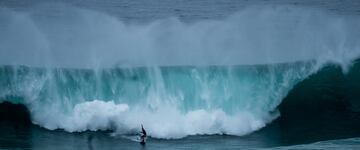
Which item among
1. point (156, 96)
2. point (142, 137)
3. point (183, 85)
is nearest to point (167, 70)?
point (183, 85)

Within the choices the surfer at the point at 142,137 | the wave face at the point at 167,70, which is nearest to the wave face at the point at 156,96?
the wave face at the point at 167,70

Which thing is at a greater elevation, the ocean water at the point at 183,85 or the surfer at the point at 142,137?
the ocean water at the point at 183,85

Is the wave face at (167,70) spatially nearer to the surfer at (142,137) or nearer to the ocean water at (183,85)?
the ocean water at (183,85)

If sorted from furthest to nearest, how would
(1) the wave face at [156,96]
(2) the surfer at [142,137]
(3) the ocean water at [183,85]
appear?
(1) the wave face at [156,96] < (3) the ocean water at [183,85] < (2) the surfer at [142,137]

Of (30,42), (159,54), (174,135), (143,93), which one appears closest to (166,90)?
(143,93)

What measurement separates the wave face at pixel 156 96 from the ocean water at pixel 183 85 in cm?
3

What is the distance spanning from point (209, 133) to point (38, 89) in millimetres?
5018

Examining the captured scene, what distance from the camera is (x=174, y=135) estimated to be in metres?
13.4

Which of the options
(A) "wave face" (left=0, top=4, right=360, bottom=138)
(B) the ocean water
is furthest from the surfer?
(A) "wave face" (left=0, top=4, right=360, bottom=138)

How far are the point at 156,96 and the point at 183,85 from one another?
3.10ft

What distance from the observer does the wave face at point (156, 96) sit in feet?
45.8

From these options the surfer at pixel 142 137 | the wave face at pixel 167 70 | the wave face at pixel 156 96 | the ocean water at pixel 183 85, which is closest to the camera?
the surfer at pixel 142 137

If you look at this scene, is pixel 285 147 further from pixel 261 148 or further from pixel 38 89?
pixel 38 89

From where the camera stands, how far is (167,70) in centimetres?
1559
